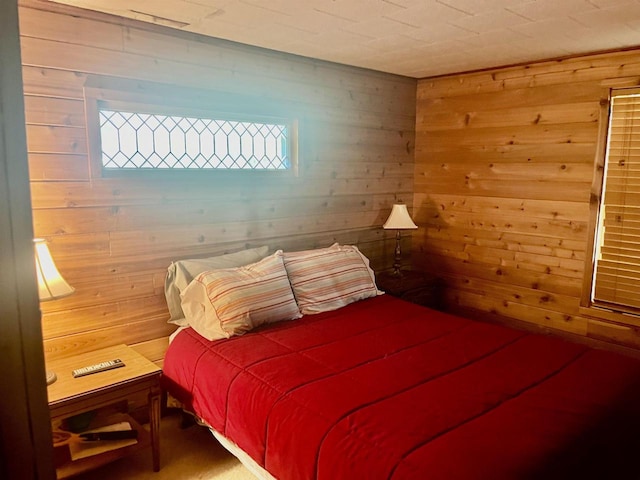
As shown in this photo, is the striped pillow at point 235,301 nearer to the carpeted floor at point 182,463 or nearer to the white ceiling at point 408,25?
the carpeted floor at point 182,463

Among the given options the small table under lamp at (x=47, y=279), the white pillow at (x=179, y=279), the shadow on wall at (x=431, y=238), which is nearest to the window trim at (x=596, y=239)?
the shadow on wall at (x=431, y=238)

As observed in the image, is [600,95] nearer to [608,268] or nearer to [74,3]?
[608,268]

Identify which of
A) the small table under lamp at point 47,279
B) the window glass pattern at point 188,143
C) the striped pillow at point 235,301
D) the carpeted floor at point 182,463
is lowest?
the carpeted floor at point 182,463

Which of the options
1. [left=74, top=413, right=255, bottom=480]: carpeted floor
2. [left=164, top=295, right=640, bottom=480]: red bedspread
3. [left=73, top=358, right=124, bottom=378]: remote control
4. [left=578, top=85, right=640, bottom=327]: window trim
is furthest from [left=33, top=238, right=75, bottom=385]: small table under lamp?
[left=578, top=85, right=640, bottom=327]: window trim

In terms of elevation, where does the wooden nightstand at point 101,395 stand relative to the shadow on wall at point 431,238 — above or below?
below

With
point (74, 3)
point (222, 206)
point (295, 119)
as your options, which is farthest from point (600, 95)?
point (74, 3)

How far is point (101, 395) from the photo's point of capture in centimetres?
212

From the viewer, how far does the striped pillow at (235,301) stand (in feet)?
8.36

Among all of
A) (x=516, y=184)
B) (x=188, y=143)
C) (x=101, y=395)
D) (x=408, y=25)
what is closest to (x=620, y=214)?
(x=516, y=184)

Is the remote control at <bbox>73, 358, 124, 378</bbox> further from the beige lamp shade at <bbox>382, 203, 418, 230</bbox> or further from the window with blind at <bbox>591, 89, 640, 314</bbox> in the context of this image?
the window with blind at <bbox>591, 89, 640, 314</bbox>

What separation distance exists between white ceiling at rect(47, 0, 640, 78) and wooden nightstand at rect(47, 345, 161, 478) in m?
1.70

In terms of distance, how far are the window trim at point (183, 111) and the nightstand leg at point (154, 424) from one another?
44.7 inches

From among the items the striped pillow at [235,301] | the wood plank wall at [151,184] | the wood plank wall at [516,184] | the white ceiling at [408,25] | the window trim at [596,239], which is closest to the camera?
the white ceiling at [408,25]

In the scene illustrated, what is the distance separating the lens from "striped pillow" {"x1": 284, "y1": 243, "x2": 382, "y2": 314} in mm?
2941
